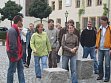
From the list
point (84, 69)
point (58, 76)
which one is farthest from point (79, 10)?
point (58, 76)

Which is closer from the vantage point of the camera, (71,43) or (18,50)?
(18,50)

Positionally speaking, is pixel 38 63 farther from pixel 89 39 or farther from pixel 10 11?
pixel 10 11

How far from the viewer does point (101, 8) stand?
1757 inches

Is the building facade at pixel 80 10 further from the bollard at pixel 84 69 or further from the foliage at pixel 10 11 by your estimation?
the bollard at pixel 84 69

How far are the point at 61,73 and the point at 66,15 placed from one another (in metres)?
40.1

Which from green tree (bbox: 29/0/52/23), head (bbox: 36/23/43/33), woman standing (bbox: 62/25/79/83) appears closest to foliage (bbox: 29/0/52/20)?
green tree (bbox: 29/0/52/23)

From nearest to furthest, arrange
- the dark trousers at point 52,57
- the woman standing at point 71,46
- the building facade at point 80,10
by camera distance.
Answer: the woman standing at point 71,46
the dark trousers at point 52,57
the building facade at point 80,10

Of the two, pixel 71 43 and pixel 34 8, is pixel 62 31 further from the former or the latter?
pixel 34 8

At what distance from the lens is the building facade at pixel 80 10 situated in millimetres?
45094

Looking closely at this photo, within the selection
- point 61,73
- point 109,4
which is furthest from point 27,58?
point 109,4

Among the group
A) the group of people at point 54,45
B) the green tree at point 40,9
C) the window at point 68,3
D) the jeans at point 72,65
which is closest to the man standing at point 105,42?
the group of people at point 54,45

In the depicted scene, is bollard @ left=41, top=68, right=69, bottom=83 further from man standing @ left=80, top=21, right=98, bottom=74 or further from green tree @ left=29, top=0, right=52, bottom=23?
green tree @ left=29, top=0, right=52, bottom=23

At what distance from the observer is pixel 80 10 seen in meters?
47.8

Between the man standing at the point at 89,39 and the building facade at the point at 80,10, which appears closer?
the man standing at the point at 89,39
